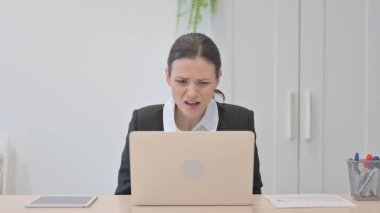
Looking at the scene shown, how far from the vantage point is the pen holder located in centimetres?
147

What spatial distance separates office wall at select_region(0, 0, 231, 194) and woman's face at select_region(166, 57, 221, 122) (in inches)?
32.3

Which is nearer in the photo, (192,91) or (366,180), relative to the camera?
(366,180)

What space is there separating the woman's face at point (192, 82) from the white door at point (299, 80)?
0.84 m

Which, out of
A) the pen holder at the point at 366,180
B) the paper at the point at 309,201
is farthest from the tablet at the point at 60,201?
the pen holder at the point at 366,180

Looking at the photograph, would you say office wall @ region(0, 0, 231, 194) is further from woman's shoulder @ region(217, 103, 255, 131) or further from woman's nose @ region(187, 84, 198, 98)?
woman's nose @ region(187, 84, 198, 98)

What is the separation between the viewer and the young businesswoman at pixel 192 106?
1.79 metres

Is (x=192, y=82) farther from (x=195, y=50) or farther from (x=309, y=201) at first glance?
(x=309, y=201)

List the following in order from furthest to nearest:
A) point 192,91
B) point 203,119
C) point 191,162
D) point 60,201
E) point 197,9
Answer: point 197,9 → point 203,119 → point 192,91 → point 60,201 → point 191,162

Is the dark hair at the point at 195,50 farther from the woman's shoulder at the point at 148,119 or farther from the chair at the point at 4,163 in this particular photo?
the chair at the point at 4,163

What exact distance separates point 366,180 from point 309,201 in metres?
0.21

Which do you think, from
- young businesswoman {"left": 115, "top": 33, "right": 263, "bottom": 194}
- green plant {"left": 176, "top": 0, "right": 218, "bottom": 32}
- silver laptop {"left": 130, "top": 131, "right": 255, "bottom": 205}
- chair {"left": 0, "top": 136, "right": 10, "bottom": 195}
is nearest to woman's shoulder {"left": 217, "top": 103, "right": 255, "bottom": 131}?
young businesswoman {"left": 115, "top": 33, "right": 263, "bottom": 194}

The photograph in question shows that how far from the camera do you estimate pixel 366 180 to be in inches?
58.4

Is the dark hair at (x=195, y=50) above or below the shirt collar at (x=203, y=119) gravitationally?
above

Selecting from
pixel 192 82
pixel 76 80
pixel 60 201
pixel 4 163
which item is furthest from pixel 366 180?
pixel 4 163
